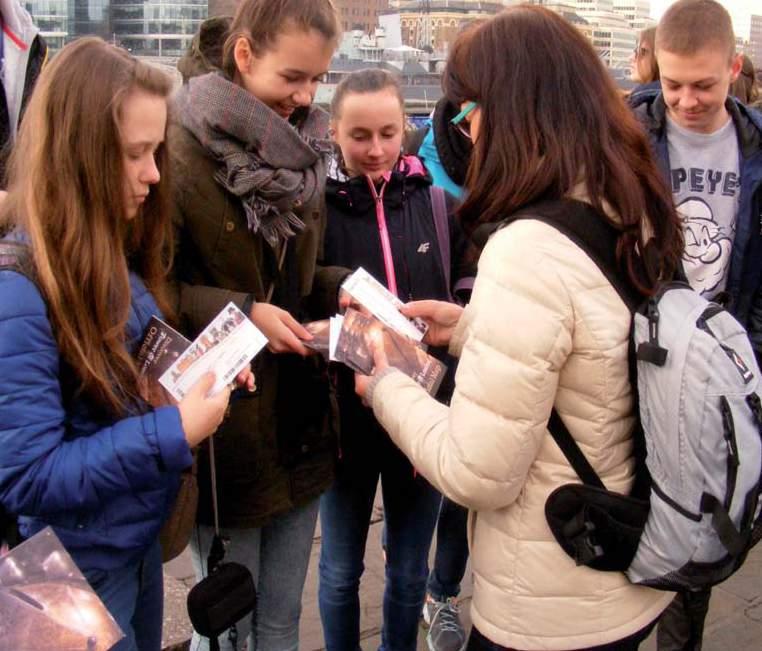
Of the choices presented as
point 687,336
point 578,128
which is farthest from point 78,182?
point 687,336

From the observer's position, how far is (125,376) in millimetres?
1651

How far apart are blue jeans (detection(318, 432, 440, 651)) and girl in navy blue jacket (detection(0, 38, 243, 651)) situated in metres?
0.87

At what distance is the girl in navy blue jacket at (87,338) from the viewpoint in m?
1.48

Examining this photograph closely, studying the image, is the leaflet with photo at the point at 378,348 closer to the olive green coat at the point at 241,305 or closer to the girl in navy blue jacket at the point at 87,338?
the olive green coat at the point at 241,305


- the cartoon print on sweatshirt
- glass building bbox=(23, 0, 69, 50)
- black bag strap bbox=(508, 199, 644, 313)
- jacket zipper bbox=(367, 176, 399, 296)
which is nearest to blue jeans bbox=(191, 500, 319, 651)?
jacket zipper bbox=(367, 176, 399, 296)

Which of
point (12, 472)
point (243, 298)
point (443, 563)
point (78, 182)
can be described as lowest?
point (443, 563)

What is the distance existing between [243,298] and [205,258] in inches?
5.4

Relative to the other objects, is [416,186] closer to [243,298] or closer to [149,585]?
[243,298]

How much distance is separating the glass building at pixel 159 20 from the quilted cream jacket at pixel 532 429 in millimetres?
51113

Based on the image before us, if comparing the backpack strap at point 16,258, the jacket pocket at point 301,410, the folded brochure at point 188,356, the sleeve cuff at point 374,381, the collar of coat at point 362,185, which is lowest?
the jacket pocket at point 301,410

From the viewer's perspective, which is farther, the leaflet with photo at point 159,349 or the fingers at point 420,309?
the fingers at point 420,309

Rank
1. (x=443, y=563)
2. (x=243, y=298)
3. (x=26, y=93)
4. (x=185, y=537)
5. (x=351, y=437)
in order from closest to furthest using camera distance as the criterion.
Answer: (x=185, y=537)
(x=243, y=298)
(x=26, y=93)
(x=351, y=437)
(x=443, y=563)

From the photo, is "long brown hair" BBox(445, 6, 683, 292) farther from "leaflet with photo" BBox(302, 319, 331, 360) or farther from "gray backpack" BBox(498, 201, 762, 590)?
"leaflet with photo" BBox(302, 319, 331, 360)

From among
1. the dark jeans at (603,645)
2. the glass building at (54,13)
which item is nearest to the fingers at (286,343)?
the dark jeans at (603,645)
